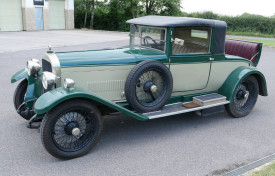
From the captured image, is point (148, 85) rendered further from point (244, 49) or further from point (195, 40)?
point (244, 49)

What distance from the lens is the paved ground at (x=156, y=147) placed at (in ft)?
11.0

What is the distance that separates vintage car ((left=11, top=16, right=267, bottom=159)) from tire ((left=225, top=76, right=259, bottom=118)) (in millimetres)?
18

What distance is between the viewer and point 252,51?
570 cm

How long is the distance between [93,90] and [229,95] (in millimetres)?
2467

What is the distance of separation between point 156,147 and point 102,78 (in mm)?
1287

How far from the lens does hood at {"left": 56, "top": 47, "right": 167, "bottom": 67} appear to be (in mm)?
3848

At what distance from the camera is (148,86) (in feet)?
13.7

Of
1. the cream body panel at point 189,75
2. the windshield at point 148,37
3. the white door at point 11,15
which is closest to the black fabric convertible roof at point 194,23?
the windshield at point 148,37

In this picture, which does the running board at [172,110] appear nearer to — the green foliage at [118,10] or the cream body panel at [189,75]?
the cream body panel at [189,75]

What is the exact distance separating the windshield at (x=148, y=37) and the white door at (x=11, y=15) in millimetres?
20341

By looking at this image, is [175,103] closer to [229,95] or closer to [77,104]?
[229,95]

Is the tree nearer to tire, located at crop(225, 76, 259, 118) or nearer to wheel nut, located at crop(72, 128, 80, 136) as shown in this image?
tire, located at crop(225, 76, 259, 118)

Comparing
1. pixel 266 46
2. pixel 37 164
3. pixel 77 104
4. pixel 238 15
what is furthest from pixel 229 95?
pixel 238 15

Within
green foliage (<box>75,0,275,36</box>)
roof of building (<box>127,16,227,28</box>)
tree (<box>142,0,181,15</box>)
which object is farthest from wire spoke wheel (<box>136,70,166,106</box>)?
tree (<box>142,0,181,15</box>)
